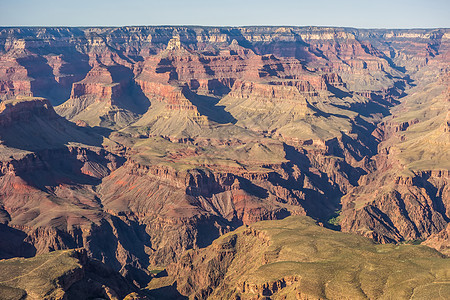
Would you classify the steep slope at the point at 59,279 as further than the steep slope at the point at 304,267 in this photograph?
No

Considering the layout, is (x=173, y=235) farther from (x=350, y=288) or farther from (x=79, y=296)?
(x=350, y=288)

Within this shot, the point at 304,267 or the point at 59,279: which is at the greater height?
the point at 59,279

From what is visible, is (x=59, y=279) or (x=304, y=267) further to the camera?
(x=304, y=267)

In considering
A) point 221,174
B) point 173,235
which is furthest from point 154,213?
point 221,174

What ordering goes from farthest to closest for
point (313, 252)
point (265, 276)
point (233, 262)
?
1. point (233, 262)
2. point (313, 252)
3. point (265, 276)

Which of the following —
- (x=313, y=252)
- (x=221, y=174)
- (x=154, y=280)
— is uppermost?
(x=221, y=174)

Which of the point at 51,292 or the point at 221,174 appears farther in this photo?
the point at 221,174

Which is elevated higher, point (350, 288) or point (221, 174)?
point (221, 174)

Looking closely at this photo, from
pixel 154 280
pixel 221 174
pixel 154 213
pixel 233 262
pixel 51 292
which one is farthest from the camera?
pixel 221 174

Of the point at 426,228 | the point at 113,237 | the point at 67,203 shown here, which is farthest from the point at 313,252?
the point at 67,203

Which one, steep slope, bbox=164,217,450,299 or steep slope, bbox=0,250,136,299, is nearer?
steep slope, bbox=0,250,136,299
